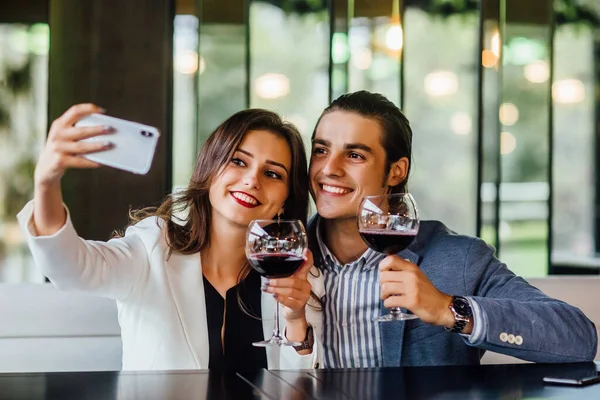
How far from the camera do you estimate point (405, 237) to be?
6.62ft

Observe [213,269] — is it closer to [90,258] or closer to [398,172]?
[90,258]

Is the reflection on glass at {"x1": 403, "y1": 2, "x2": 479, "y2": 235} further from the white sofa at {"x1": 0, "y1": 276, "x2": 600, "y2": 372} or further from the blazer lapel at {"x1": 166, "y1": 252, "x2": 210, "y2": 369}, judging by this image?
the blazer lapel at {"x1": 166, "y1": 252, "x2": 210, "y2": 369}

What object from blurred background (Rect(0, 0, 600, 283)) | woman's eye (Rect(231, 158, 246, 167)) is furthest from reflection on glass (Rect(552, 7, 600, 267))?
woman's eye (Rect(231, 158, 246, 167))

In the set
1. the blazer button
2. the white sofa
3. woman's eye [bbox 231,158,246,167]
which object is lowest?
the white sofa

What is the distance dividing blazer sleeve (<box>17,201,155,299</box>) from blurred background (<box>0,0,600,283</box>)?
3.83 m

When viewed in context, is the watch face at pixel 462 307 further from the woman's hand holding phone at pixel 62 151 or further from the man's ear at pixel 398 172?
the woman's hand holding phone at pixel 62 151

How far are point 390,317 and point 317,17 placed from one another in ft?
16.2

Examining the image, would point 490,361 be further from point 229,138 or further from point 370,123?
point 229,138

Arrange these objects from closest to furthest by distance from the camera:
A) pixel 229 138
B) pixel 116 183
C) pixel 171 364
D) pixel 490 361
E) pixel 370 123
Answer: pixel 171 364 → pixel 229 138 → pixel 370 123 → pixel 490 361 → pixel 116 183

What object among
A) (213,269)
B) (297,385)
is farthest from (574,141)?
(297,385)

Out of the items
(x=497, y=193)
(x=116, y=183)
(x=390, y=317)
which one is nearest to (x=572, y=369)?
(x=390, y=317)

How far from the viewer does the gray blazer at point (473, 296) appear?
2.09 metres

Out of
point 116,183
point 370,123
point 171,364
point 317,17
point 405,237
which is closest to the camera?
point 405,237

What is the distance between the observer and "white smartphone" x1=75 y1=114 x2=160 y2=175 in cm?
164
